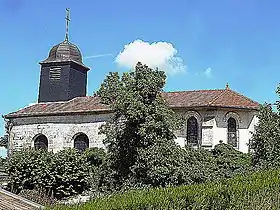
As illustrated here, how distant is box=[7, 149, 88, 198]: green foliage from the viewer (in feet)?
72.3

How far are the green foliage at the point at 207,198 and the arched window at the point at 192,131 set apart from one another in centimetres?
2058

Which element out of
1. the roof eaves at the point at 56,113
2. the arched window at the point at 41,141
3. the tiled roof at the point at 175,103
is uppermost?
the tiled roof at the point at 175,103

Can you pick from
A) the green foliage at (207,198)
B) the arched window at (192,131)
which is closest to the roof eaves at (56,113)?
the arched window at (192,131)

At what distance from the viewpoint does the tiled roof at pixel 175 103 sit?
3066 cm

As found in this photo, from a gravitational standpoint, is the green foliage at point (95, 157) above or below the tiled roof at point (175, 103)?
below

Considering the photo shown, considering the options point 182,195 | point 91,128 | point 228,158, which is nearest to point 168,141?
point 228,158

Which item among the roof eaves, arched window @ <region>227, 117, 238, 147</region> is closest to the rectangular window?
the roof eaves

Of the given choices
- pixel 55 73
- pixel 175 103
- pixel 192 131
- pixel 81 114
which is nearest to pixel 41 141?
pixel 81 114

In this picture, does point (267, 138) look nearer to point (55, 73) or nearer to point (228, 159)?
point (228, 159)

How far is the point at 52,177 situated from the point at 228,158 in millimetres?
10732

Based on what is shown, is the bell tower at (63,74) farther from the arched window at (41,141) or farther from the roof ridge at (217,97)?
the roof ridge at (217,97)

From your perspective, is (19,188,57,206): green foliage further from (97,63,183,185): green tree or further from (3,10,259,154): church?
(3,10,259,154): church

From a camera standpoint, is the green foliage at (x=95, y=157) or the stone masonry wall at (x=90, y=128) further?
the stone masonry wall at (x=90, y=128)

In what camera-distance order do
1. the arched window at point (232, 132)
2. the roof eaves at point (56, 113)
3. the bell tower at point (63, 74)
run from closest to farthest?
1. the arched window at point (232, 132)
2. the roof eaves at point (56, 113)
3. the bell tower at point (63, 74)
